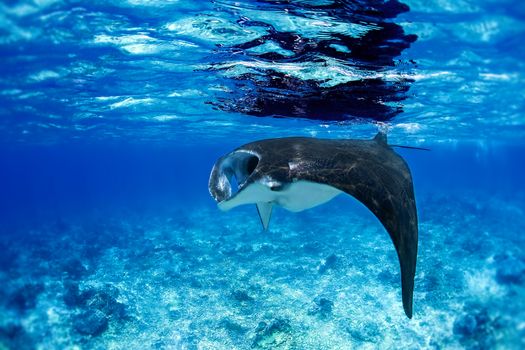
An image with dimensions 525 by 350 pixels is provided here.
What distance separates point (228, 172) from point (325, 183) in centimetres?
229

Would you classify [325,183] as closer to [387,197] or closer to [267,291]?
[387,197]

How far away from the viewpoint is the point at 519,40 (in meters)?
10.2

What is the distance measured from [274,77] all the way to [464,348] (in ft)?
37.8

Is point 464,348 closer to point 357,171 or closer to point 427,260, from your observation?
point 427,260

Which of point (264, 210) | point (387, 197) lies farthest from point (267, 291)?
point (387, 197)

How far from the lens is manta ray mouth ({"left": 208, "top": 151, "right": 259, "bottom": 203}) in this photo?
5281 millimetres

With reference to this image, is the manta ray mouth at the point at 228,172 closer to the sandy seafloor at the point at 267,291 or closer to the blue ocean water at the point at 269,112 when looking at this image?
the blue ocean water at the point at 269,112

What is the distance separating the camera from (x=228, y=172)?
582 cm

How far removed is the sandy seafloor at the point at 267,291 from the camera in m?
11.8

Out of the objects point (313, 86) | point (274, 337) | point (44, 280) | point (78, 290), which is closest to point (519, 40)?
point (313, 86)

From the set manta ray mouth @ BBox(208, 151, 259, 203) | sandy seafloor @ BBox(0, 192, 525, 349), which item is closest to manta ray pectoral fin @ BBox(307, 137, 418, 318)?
manta ray mouth @ BBox(208, 151, 259, 203)

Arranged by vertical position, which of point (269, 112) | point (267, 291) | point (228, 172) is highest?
point (228, 172)

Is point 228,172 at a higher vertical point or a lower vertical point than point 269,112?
higher

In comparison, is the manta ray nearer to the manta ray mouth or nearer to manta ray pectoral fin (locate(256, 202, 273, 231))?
the manta ray mouth
